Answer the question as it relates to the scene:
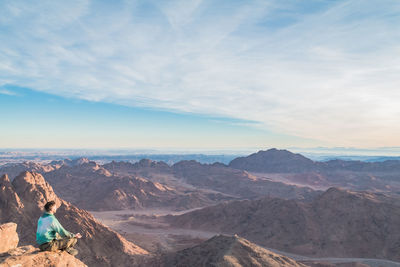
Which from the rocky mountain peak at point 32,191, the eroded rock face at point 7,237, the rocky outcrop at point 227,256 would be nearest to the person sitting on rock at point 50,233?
the eroded rock face at point 7,237

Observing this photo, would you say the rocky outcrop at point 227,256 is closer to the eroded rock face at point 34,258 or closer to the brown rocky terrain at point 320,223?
the eroded rock face at point 34,258

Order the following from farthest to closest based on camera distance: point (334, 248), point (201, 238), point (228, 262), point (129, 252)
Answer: point (201, 238) < point (334, 248) < point (129, 252) < point (228, 262)

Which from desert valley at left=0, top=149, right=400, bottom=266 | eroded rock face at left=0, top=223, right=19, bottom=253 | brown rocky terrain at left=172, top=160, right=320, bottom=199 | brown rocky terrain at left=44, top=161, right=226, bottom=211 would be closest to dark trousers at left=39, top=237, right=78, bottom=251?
desert valley at left=0, top=149, right=400, bottom=266

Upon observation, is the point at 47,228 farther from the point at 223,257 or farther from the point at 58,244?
→ the point at 223,257

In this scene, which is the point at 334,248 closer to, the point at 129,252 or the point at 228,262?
the point at 228,262

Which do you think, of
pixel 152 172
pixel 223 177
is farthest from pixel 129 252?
pixel 152 172

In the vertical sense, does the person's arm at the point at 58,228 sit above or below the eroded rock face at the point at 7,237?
above
